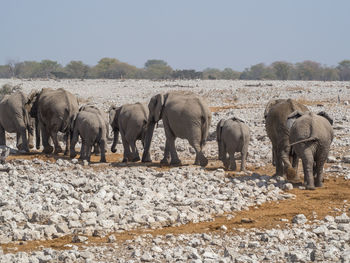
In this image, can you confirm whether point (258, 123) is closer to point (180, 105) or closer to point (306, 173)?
point (180, 105)

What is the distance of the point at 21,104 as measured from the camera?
18656 mm

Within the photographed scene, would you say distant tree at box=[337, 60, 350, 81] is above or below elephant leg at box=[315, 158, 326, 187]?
above

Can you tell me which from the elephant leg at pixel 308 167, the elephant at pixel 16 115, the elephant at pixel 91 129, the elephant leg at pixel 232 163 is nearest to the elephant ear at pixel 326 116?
the elephant leg at pixel 308 167

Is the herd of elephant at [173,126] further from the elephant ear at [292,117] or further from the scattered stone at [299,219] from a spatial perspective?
the scattered stone at [299,219]

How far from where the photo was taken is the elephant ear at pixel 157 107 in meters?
16.2

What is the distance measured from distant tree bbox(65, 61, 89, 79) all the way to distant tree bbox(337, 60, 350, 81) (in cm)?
3540

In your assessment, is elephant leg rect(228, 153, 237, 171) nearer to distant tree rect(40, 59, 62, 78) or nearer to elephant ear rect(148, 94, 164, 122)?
elephant ear rect(148, 94, 164, 122)

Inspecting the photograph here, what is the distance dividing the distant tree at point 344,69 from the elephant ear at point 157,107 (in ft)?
251

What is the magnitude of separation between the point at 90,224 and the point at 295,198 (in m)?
4.34

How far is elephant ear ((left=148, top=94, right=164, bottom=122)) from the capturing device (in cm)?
1617

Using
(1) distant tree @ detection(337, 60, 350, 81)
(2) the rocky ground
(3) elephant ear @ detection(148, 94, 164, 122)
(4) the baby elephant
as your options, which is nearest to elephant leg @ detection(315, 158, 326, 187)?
(2) the rocky ground

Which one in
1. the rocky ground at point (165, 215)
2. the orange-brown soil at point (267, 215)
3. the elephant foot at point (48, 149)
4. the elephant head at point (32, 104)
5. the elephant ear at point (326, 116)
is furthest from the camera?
the elephant head at point (32, 104)

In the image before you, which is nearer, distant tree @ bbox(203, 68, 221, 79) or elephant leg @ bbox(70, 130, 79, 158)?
elephant leg @ bbox(70, 130, 79, 158)

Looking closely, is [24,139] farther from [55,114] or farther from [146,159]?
[146,159]
